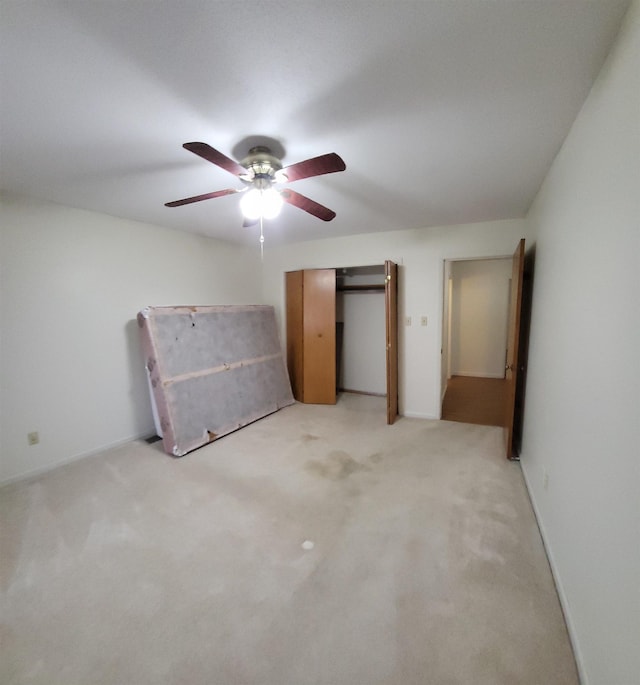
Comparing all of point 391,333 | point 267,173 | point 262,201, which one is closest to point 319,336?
point 391,333

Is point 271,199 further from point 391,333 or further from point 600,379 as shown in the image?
point 391,333

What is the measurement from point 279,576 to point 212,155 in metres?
2.10

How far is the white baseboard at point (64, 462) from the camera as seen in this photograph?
2.48 m

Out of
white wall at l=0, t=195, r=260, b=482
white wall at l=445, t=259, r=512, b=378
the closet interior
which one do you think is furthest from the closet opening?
white wall at l=0, t=195, r=260, b=482

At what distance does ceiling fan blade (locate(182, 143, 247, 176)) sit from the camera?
1.25 meters

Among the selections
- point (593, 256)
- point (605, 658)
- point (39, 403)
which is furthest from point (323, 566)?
point (39, 403)

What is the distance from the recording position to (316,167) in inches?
58.7

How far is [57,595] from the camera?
151cm

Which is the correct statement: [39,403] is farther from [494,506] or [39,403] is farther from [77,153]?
[494,506]

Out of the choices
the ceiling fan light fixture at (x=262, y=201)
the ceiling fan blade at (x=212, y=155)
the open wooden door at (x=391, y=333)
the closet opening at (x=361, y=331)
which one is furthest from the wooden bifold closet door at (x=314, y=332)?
the ceiling fan blade at (x=212, y=155)

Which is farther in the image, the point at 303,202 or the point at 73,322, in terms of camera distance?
the point at 73,322

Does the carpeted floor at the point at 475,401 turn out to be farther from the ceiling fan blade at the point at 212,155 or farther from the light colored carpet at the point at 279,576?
the ceiling fan blade at the point at 212,155

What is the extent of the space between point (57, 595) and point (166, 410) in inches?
61.2

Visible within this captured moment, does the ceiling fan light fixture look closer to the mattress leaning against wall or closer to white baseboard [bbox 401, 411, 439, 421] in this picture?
the mattress leaning against wall
